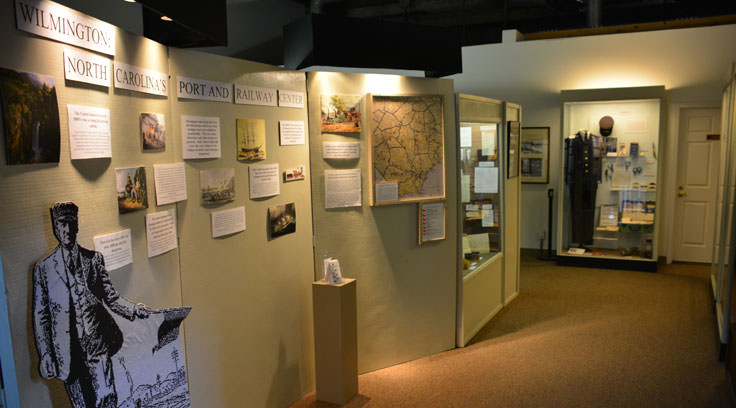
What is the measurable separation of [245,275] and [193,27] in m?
1.53

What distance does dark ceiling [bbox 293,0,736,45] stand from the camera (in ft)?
27.2

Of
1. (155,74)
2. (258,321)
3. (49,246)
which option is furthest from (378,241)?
(49,246)

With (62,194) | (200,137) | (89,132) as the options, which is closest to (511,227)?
(200,137)

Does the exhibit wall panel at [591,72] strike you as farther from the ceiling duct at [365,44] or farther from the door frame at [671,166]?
the ceiling duct at [365,44]

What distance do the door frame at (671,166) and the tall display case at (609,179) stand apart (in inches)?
13.9

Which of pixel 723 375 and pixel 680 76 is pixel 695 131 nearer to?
pixel 680 76

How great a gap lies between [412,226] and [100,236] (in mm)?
2715

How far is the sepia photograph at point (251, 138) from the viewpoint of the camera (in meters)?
3.23

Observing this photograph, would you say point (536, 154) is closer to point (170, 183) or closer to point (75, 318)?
point (170, 183)

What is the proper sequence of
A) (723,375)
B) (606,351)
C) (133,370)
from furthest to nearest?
(606,351) < (723,375) < (133,370)

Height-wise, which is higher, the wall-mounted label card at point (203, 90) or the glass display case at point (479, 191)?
the wall-mounted label card at point (203, 90)

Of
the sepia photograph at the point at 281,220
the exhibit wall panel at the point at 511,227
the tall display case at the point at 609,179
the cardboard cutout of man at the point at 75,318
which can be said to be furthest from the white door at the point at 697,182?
the cardboard cutout of man at the point at 75,318

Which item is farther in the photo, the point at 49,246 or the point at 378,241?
the point at 378,241

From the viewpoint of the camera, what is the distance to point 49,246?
1.92 m
